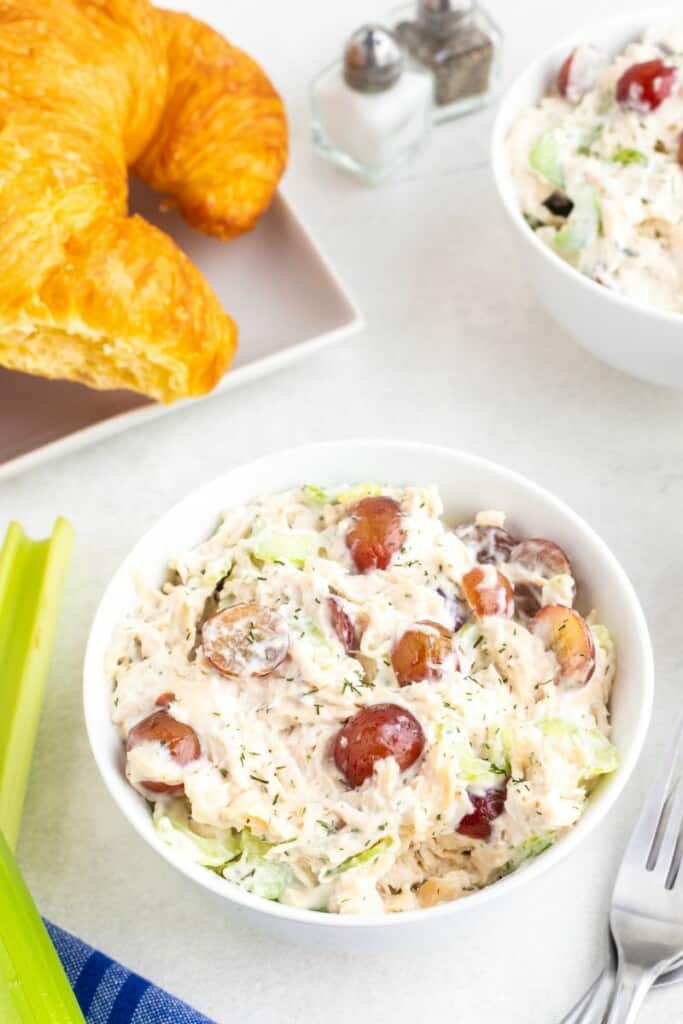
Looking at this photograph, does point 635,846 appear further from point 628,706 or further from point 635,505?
point 635,505

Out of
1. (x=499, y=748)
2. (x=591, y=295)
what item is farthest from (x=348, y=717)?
(x=591, y=295)

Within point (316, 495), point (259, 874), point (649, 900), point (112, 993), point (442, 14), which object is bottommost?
point (112, 993)

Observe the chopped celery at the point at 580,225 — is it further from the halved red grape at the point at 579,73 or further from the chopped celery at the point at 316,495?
the chopped celery at the point at 316,495

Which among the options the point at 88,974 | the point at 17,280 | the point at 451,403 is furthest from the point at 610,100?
the point at 88,974

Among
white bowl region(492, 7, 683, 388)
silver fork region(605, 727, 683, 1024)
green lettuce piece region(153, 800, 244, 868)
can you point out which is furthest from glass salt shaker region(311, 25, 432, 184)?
green lettuce piece region(153, 800, 244, 868)

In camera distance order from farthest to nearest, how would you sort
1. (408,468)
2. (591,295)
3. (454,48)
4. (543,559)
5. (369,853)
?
(454,48) < (591,295) < (408,468) < (543,559) < (369,853)

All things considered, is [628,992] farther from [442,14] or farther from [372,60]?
[442,14]

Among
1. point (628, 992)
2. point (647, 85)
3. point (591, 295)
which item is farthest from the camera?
point (647, 85)

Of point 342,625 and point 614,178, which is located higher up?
point 614,178
